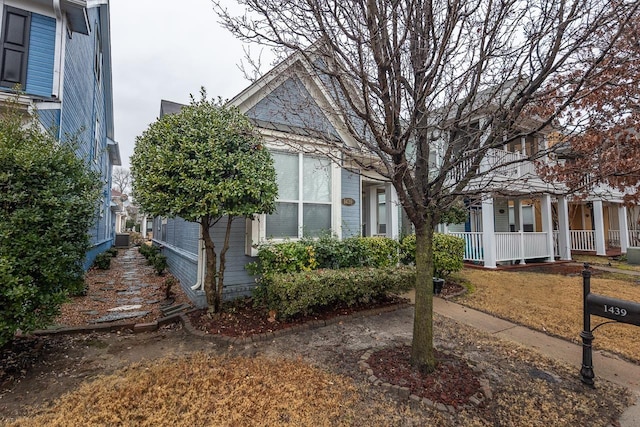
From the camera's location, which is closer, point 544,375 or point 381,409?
point 381,409

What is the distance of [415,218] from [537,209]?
711 inches

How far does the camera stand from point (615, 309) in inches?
129

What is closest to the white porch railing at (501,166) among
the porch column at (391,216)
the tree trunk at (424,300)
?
the tree trunk at (424,300)

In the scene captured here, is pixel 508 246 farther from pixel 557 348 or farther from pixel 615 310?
pixel 615 310

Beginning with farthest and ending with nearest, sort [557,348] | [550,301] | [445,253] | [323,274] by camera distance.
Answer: [445,253]
[550,301]
[323,274]
[557,348]

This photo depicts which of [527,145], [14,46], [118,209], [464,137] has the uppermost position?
[14,46]

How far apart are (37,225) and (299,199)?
4.26m

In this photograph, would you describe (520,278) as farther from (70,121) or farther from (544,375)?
(70,121)

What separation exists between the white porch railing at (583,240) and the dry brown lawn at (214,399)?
2022 centimetres

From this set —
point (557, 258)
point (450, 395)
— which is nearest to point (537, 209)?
point (557, 258)

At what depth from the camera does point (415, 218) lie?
3.51 m

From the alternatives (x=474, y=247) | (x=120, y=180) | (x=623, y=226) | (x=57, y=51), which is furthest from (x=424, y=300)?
(x=120, y=180)

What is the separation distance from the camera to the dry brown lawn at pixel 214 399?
2699 mm

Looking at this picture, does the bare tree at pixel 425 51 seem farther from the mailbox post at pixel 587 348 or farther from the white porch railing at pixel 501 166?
the mailbox post at pixel 587 348
